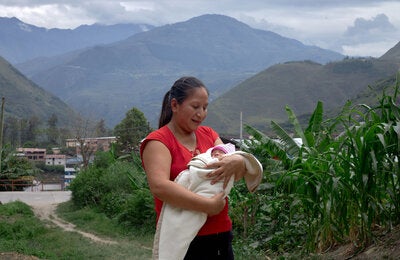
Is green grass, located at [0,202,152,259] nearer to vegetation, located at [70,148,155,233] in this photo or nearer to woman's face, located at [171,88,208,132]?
vegetation, located at [70,148,155,233]

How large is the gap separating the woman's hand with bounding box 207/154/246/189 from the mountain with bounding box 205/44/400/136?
3005 inches

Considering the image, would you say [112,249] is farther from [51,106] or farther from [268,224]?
[51,106]

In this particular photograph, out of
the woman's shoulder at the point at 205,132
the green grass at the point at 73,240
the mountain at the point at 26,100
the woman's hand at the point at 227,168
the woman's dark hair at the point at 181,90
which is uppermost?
the mountain at the point at 26,100

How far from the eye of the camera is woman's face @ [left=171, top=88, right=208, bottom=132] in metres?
2.93

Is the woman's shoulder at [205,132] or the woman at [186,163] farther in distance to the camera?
the woman's shoulder at [205,132]

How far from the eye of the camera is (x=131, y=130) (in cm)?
3491

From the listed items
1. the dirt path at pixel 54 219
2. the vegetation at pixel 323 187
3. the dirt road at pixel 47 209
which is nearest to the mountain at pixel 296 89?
the dirt road at pixel 47 209

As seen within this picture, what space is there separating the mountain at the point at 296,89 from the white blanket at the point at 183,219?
7644 cm

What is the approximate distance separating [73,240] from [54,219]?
4722mm

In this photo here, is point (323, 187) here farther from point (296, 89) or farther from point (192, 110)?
point (296, 89)

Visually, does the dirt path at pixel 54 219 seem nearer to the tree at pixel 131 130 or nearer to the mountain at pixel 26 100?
the tree at pixel 131 130

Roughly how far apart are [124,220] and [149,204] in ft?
3.91

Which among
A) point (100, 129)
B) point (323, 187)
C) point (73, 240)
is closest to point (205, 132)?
point (323, 187)

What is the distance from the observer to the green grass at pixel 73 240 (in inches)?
363
